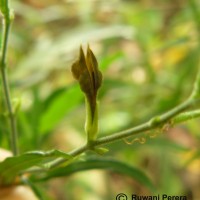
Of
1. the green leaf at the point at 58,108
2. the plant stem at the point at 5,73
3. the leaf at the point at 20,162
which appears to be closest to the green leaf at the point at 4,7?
the plant stem at the point at 5,73

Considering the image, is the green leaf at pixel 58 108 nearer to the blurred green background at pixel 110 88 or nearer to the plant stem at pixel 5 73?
the blurred green background at pixel 110 88

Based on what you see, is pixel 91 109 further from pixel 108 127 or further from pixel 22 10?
pixel 22 10

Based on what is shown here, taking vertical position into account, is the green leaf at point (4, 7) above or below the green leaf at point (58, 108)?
above

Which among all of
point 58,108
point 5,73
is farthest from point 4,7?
point 58,108

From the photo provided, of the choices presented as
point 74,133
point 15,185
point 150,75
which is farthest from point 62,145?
point 15,185

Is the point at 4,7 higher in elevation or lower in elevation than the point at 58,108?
higher

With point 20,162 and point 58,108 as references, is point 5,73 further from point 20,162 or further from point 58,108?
point 58,108

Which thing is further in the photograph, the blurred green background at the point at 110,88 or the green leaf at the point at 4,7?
the blurred green background at the point at 110,88
